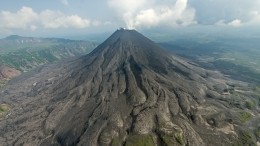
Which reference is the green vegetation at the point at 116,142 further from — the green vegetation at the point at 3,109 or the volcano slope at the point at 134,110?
the green vegetation at the point at 3,109

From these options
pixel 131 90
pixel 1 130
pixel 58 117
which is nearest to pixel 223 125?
pixel 131 90

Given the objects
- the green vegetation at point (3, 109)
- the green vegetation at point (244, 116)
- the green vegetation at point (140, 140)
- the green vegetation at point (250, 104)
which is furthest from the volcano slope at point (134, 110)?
the green vegetation at point (3, 109)

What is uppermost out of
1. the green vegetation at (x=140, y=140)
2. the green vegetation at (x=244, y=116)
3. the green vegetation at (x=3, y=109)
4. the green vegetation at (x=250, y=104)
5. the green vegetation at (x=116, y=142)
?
the green vegetation at (x=140, y=140)

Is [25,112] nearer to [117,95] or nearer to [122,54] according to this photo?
[117,95]

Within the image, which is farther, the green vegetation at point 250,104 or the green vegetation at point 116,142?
the green vegetation at point 250,104

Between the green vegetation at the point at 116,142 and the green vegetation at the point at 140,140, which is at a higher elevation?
the green vegetation at the point at 140,140

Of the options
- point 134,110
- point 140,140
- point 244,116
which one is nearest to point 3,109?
point 134,110

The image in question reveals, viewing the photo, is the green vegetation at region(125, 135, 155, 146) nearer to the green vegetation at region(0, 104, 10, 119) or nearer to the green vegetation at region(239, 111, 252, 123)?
the green vegetation at region(239, 111, 252, 123)
